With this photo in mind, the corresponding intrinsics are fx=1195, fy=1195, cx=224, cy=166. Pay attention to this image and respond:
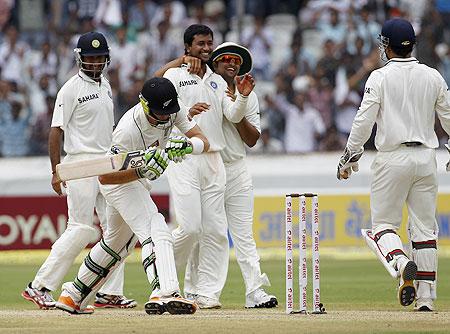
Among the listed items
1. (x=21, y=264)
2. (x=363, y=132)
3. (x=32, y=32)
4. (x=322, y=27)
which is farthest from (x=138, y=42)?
(x=363, y=132)

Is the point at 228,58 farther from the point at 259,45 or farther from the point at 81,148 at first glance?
the point at 259,45

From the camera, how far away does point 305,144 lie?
53.6 ft

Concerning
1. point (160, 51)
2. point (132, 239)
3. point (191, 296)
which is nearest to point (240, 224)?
point (191, 296)

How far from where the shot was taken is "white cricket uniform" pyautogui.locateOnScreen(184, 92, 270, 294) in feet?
31.9

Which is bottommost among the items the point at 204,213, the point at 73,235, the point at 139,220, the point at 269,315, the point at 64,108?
the point at 269,315

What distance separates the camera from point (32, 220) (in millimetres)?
15578

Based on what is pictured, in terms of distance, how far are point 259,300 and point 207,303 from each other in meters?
0.41

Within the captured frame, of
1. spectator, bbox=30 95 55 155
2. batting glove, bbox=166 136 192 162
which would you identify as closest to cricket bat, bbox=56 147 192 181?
batting glove, bbox=166 136 192 162

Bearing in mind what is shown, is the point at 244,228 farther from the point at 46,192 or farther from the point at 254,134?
the point at 46,192

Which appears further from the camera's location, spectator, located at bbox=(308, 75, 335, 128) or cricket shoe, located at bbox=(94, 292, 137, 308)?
spectator, located at bbox=(308, 75, 335, 128)

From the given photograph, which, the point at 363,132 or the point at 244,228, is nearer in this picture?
the point at 363,132

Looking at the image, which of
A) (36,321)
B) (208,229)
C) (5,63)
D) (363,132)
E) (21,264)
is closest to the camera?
(36,321)

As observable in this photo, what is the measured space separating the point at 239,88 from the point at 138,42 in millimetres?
8462

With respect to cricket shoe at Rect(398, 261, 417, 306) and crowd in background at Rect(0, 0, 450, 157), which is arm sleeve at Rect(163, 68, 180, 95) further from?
crowd in background at Rect(0, 0, 450, 157)
